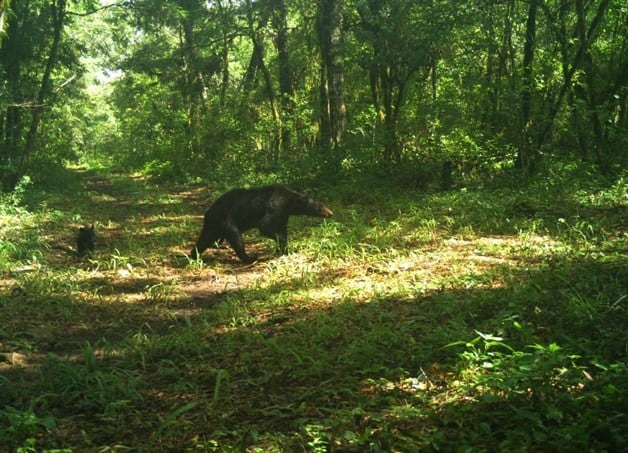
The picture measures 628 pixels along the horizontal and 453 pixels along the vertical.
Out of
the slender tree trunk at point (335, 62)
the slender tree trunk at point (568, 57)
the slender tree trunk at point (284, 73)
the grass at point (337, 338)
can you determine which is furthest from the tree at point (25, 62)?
the slender tree trunk at point (568, 57)

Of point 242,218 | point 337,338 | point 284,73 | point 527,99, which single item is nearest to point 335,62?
point 527,99

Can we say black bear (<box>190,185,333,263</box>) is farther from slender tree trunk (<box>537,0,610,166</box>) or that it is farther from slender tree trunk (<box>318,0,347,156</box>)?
slender tree trunk (<box>537,0,610,166</box>)

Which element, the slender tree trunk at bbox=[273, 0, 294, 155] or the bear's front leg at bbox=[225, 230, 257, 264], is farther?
the slender tree trunk at bbox=[273, 0, 294, 155]

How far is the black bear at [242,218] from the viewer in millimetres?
8906

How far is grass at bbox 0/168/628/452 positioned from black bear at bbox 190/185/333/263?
15.1 inches

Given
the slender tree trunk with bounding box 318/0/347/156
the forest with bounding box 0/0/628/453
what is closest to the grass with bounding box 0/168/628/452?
the forest with bounding box 0/0/628/453

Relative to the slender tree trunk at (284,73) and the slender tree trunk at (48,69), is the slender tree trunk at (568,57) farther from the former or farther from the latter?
the slender tree trunk at (48,69)

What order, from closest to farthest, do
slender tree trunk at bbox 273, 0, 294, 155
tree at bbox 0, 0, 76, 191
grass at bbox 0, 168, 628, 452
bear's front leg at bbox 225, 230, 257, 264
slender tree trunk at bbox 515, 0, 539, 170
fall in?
grass at bbox 0, 168, 628, 452
bear's front leg at bbox 225, 230, 257, 264
slender tree trunk at bbox 515, 0, 539, 170
tree at bbox 0, 0, 76, 191
slender tree trunk at bbox 273, 0, 294, 155

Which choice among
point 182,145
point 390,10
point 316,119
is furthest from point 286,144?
point 390,10

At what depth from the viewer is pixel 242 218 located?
915cm

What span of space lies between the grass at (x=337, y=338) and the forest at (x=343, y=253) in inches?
1.1

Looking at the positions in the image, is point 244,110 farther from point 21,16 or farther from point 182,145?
point 21,16

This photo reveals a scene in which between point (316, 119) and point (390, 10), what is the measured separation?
6194 mm

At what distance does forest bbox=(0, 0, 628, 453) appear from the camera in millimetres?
3676
